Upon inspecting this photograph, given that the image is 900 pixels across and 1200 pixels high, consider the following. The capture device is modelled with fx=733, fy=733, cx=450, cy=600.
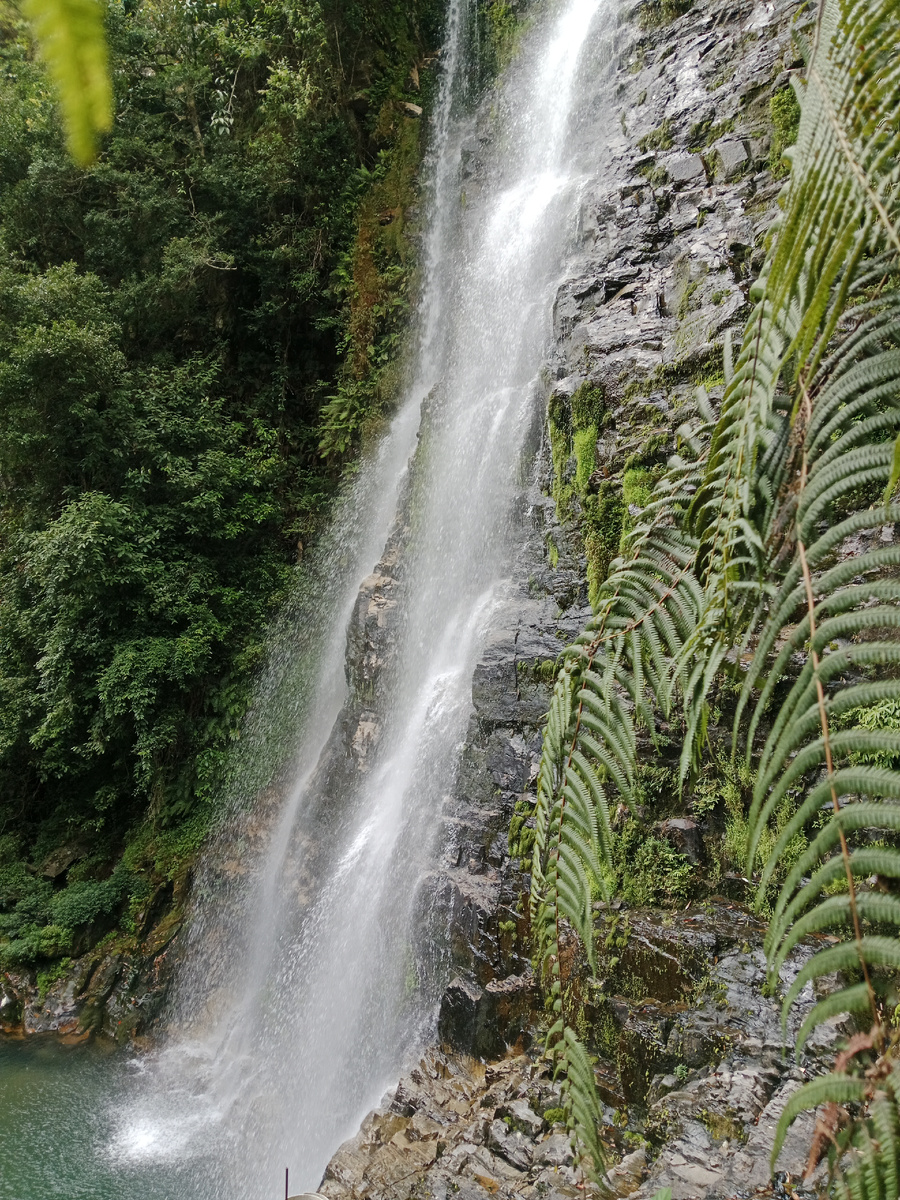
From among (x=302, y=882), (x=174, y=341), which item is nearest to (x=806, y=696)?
(x=302, y=882)

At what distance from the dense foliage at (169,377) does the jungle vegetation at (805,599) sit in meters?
7.47

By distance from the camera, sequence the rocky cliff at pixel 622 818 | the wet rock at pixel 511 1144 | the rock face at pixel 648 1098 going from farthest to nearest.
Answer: the wet rock at pixel 511 1144 → the rocky cliff at pixel 622 818 → the rock face at pixel 648 1098

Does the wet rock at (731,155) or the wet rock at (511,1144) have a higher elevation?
the wet rock at (731,155)

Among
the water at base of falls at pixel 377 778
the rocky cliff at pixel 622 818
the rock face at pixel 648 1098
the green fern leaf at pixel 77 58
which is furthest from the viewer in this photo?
the water at base of falls at pixel 377 778

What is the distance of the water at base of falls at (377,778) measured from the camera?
15.9 feet

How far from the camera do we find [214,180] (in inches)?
382

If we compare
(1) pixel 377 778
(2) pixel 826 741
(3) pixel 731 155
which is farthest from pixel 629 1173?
(3) pixel 731 155

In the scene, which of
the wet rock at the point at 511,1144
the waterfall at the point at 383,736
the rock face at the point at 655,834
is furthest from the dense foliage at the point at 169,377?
the wet rock at the point at 511,1144

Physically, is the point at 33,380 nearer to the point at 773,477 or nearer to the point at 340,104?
the point at 340,104

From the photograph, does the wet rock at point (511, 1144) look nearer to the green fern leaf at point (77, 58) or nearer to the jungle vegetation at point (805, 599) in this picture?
the jungle vegetation at point (805, 599)

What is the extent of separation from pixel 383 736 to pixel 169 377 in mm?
5718

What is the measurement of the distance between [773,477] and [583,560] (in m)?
3.74

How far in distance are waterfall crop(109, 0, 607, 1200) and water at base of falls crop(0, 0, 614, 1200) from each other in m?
0.02

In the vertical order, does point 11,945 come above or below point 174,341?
below
